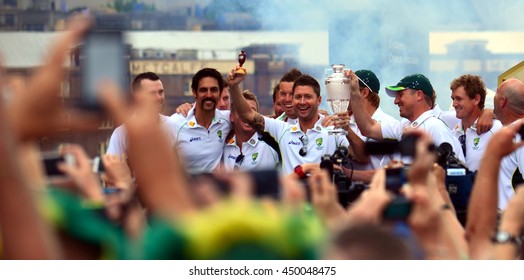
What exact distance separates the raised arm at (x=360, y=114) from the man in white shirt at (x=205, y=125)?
2.06 ft

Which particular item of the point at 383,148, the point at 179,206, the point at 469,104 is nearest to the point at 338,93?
the point at 469,104

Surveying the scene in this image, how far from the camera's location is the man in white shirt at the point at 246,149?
530 cm

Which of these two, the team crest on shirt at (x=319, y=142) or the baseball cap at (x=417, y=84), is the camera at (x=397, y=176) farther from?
the baseball cap at (x=417, y=84)

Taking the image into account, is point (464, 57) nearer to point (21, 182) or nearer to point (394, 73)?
point (394, 73)

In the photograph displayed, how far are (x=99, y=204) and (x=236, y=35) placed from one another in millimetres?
4819

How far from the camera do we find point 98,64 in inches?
72.4

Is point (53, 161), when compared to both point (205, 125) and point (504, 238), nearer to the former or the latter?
point (504, 238)

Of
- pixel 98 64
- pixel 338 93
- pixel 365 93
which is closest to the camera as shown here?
pixel 98 64

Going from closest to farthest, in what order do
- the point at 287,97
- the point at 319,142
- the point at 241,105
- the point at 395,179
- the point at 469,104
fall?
the point at 395,179, the point at 241,105, the point at 319,142, the point at 469,104, the point at 287,97

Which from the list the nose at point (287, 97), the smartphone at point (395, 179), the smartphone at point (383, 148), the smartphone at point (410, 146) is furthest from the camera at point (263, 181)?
the nose at point (287, 97)

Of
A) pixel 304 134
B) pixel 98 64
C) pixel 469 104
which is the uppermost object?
pixel 98 64

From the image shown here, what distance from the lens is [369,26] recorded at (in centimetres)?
689

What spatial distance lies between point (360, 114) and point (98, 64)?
11.6ft
